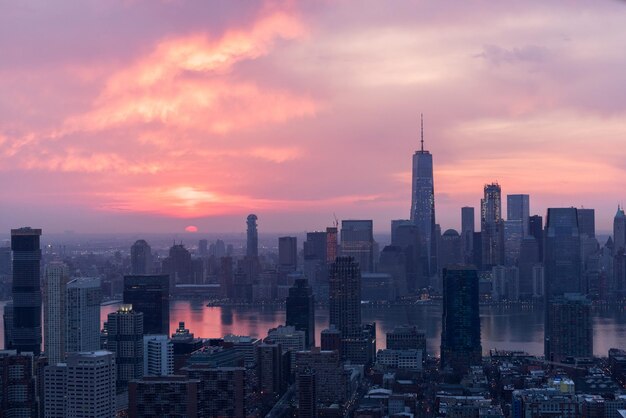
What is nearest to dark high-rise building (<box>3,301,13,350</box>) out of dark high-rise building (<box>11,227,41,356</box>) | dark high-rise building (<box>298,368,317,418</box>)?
dark high-rise building (<box>11,227,41,356</box>)

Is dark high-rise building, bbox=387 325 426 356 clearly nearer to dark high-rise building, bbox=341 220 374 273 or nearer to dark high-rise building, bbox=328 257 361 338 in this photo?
dark high-rise building, bbox=328 257 361 338

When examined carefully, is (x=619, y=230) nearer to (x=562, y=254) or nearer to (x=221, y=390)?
(x=562, y=254)

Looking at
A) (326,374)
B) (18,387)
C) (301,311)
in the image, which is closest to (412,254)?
(301,311)

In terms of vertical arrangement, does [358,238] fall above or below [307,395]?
above

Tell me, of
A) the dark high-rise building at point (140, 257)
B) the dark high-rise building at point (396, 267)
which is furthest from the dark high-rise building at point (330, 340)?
the dark high-rise building at point (140, 257)

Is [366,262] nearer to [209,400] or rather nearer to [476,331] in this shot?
[476,331]

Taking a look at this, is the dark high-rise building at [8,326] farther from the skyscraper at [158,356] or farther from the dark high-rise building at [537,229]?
the dark high-rise building at [537,229]
